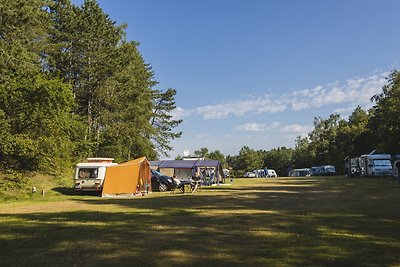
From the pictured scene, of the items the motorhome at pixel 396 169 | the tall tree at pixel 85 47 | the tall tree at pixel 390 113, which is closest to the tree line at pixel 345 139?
the tall tree at pixel 390 113

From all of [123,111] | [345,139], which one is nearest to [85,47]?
[123,111]

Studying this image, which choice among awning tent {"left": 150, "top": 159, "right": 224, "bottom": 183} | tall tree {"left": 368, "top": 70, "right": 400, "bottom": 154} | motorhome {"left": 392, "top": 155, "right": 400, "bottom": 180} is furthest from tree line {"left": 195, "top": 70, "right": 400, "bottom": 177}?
awning tent {"left": 150, "top": 159, "right": 224, "bottom": 183}

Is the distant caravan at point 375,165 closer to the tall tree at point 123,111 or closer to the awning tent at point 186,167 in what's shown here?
the awning tent at point 186,167

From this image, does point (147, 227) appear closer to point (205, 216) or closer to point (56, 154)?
point (205, 216)

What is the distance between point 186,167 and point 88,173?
11916 mm

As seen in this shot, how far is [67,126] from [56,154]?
7.98 feet

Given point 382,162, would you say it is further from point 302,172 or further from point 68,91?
point 302,172

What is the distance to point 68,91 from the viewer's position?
89.2ft

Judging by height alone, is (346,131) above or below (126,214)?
above

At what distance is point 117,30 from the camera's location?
130 ft

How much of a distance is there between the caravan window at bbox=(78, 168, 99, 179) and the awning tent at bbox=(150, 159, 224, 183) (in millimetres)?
11572

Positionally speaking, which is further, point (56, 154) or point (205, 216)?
point (56, 154)

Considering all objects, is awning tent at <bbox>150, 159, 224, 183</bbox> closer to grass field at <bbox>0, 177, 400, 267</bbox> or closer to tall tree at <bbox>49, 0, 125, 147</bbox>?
tall tree at <bbox>49, 0, 125, 147</bbox>

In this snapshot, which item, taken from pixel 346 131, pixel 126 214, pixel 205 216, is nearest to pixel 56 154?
pixel 126 214
